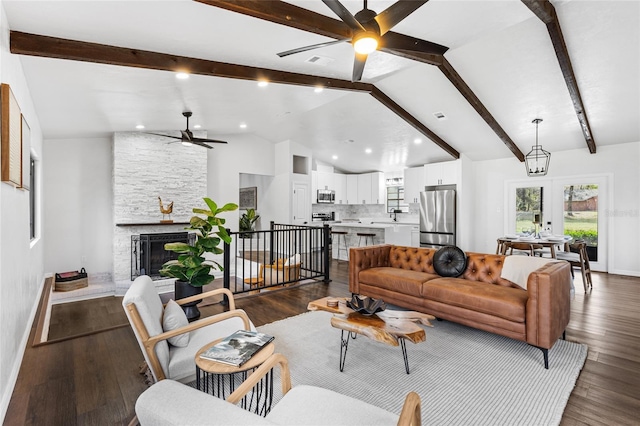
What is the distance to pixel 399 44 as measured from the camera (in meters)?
2.93

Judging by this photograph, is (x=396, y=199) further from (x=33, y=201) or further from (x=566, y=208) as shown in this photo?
(x=33, y=201)

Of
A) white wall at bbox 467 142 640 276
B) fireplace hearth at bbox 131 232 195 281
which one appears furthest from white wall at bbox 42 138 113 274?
white wall at bbox 467 142 640 276

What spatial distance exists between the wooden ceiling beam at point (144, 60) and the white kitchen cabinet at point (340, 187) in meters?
4.86

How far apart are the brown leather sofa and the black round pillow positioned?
0.09 meters

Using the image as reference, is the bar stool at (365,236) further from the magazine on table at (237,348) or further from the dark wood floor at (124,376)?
the magazine on table at (237,348)

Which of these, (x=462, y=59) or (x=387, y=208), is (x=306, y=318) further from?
(x=387, y=208)

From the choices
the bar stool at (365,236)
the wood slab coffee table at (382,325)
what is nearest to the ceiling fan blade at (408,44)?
the wood slab coffee table at (382,325)

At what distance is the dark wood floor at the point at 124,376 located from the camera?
6.60 ft

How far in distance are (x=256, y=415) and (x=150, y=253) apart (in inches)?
236

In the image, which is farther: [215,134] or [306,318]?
[215,134]

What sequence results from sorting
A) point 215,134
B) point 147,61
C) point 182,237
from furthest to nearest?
1. point 215,134
2. point 182,237
3. point 147,61

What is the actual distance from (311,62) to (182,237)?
4279 mm

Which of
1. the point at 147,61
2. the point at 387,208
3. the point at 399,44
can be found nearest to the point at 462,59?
the point at 399,44

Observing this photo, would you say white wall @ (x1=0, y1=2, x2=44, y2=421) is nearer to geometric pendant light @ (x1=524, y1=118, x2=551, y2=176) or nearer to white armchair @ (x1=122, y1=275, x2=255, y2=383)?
white armchair @ (x1=122, y1=275, x2=255, y2=383)
